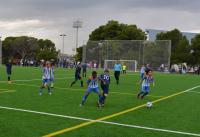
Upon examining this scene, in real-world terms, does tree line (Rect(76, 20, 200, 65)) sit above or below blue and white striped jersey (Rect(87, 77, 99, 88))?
above

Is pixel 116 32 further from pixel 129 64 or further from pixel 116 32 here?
pixel 129 64

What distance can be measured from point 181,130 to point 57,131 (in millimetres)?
3337

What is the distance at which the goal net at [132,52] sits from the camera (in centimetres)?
5681

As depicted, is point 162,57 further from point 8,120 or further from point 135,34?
point 8,120

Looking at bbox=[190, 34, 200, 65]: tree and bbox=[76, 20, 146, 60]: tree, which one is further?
bbox=[76, 20, 146, 60]: tree

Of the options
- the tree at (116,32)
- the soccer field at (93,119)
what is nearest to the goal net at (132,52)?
the tree at (116,32)

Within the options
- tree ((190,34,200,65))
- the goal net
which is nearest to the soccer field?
the goal net

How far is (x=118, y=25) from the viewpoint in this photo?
84.5 m

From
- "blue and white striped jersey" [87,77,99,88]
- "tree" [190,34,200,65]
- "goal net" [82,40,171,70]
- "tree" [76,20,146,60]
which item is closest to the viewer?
"blue and white striped jersey" [87,77,99,88]

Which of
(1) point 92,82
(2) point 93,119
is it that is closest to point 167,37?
(1) point 92,82

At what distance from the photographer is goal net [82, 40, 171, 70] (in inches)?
2237

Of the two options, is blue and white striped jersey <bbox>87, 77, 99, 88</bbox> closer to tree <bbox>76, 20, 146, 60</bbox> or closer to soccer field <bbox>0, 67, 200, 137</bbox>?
soccer field <bbox>0, 67, 200, 137</bbox>

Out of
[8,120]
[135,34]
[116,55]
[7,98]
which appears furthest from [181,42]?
[8,120]

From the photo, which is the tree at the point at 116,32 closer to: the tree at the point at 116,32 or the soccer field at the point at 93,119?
the tree at the point at 116,32
